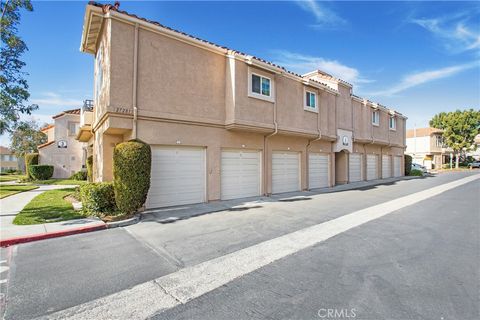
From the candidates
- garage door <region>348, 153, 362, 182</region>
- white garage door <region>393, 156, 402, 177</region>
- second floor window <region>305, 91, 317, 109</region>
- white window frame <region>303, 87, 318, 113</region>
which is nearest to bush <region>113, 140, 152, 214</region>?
white window frame <region>303, 87, 318, 113</region>

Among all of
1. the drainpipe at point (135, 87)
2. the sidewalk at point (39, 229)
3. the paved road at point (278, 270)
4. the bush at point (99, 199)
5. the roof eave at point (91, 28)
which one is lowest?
the paved road at point (278, 270)

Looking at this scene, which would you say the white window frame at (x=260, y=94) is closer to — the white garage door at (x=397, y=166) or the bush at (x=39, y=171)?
the white garage door at (x=397, y=166)

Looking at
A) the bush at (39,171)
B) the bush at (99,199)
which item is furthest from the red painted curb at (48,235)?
the bush at (39,171)

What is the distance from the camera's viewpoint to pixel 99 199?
8.50m

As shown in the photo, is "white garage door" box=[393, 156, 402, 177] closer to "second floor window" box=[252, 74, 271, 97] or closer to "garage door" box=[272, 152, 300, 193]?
"garage door" box=[272, 152, 300, 193]

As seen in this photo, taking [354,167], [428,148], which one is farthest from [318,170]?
[428,148]

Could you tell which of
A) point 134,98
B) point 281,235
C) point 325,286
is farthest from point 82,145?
point 325,286

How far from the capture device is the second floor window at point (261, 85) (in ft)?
40.2

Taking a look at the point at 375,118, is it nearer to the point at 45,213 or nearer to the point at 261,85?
the point at 261,85

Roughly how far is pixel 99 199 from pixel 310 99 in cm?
1262

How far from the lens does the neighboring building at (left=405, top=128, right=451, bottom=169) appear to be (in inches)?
1903

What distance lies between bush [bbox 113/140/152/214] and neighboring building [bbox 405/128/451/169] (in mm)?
55976

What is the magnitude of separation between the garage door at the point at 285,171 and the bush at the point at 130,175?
7.63 m

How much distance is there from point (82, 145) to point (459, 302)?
30.9m
